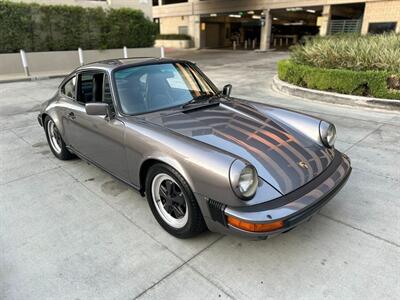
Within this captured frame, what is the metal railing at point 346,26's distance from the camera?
803 inches

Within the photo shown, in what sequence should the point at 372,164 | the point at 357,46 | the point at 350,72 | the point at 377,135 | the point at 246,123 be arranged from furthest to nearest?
the point at 357,46, the point at 350,72, the point at 377,135, the point at 372,164, the point at 246,123

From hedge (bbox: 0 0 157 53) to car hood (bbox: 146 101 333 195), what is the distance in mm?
13983

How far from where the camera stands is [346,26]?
2102cm

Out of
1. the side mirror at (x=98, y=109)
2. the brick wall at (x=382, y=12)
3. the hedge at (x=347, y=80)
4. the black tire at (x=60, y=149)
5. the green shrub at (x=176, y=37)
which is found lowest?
the black tire at (x=60, y=149)

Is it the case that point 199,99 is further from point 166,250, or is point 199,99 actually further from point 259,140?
point 166,250

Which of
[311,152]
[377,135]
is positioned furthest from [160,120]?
[377,135]

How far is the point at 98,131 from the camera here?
3.19 meters

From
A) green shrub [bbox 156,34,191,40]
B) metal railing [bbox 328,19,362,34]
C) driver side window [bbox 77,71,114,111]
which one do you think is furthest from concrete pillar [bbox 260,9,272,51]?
driver side window [bbox 77,71,114,111]

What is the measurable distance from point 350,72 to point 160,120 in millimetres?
5826

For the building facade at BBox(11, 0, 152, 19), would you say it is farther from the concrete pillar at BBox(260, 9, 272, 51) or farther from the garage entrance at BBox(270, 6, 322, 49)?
the garage entrance at BBox(270, 6, 322, 49)

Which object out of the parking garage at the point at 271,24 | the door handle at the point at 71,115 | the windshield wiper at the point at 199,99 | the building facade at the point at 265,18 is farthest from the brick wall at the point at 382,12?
the door handle at the point at 71,115

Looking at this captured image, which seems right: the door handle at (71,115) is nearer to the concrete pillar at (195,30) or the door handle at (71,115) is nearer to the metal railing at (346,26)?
the metal railing at (346,26)

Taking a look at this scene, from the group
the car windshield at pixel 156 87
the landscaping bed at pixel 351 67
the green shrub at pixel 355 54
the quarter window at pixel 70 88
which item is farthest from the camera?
the green shrub at pixel 355 54

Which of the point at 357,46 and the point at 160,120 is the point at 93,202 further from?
the point at 357,46
